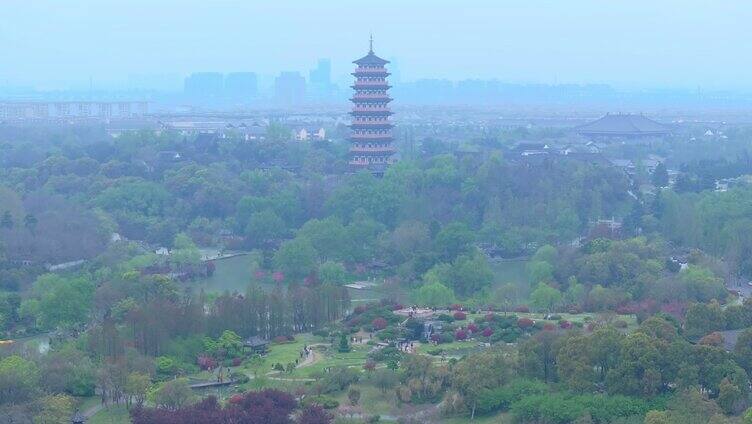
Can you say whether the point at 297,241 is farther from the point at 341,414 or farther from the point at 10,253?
the point at 341,414

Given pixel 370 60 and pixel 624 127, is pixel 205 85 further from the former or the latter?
pixel 370 60

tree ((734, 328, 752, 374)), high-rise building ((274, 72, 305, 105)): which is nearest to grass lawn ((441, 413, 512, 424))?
tree ((734, 328, 752, 374))

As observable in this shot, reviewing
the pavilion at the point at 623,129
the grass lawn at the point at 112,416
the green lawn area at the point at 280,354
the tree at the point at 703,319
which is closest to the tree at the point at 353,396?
the green lawn area at the point at 280,354

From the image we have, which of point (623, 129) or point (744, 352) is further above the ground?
point (623, 129)

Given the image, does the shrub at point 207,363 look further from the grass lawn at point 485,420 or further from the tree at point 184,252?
the tree at point 184,252

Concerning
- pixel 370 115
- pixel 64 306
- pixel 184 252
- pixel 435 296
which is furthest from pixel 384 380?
pixel 370 115

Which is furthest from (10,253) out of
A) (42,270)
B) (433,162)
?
(433,162)
